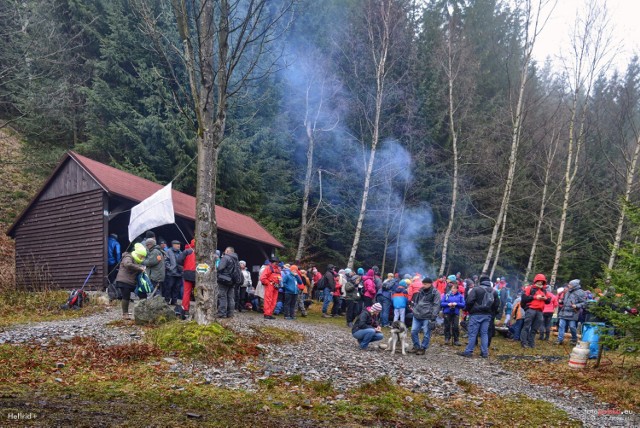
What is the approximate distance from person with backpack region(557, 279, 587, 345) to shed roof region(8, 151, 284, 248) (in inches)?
453

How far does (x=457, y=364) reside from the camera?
10844 mm

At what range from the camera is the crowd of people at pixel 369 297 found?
Result: 457 inches

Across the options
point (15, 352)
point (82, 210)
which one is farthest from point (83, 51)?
point (15, 352)

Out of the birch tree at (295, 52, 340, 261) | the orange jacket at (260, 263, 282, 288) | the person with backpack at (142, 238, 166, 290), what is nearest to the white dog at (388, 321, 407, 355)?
the orange jacket at (260, 263, 282, 288)

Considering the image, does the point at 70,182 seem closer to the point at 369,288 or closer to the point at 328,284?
the point at 328,284

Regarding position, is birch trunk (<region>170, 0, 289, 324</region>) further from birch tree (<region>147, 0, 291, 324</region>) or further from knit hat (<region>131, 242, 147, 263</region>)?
knit hat (<region>131, 242, 147, 263</region>)

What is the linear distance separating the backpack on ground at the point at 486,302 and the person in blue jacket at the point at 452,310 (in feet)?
4.90

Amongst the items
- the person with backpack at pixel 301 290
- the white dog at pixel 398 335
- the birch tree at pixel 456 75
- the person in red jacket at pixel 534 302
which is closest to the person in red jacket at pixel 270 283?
the person with backpack at pixel 301 290

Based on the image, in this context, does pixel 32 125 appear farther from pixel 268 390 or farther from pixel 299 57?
pixel 268 390

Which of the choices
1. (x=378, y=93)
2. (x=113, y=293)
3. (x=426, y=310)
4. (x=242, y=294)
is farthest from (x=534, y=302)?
(x=378, y=93)

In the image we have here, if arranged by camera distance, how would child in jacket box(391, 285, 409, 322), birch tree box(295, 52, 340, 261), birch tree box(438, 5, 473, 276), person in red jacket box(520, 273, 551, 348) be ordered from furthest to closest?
birch tree box(295, 52, 340, 261)
birch tree box(438, 5, 473, 276)
child in jacket box(391, 285, 409, 322)
person in red jacket box(520, 273, 551, 348)

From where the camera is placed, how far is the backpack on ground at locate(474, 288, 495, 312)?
11.6m

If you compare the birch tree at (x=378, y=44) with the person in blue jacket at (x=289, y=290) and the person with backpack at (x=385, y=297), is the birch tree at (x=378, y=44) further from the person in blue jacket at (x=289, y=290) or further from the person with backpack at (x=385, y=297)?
the person in blue jacket at (x=289, y=290)

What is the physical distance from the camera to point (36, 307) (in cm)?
1341
